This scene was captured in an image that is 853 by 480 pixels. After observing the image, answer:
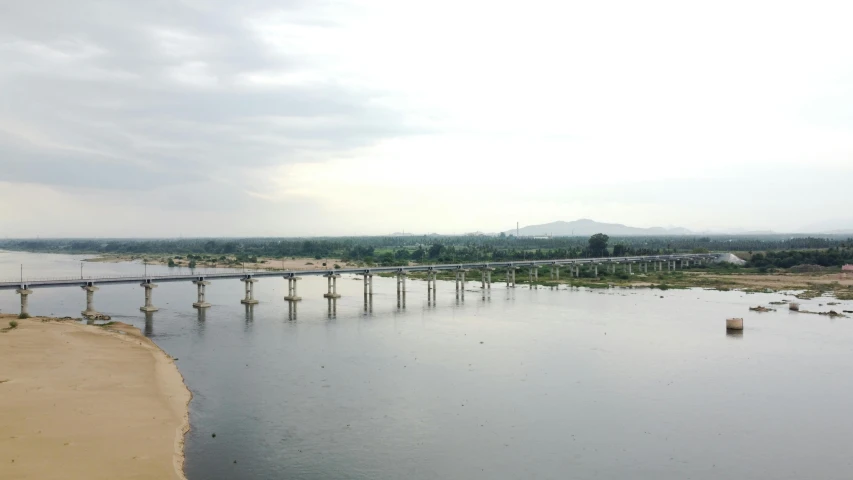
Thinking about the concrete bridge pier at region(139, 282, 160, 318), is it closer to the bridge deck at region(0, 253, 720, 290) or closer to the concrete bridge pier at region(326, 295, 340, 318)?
the bridge deck at region(0, 253, 720, 290)

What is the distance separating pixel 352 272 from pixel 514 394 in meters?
46.0

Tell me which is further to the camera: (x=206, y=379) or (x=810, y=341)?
(x=810, y=341)

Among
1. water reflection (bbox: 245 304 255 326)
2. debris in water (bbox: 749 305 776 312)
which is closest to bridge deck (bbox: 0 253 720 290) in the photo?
water reflection (bbox: 245 304 255 326)

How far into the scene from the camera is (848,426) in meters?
23.5

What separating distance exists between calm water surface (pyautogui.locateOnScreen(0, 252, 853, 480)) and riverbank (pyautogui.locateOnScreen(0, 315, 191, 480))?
1197 mm

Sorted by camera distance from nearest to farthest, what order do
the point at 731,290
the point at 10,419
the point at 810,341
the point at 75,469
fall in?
the point at 75,469
the point at 10,419
the point at 810,341
the point at 731,290

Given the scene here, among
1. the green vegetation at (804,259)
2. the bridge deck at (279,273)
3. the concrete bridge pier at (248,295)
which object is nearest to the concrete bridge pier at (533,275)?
the bridge deck at (279,273)

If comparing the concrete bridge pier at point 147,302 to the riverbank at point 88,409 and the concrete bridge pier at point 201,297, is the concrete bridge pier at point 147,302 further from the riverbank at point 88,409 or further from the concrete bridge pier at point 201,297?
the riverbank at point 88,409

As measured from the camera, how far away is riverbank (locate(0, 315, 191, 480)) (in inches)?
696

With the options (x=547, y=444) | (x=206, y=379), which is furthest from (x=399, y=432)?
(x=206, y=379)

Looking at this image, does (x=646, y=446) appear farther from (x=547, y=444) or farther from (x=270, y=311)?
(x=270, y=311)

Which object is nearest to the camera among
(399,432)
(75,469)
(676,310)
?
(75,469)

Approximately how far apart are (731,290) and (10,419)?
7372 centimetres

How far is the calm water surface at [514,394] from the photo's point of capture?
19781 mm
